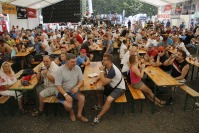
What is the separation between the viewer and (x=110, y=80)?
339cm

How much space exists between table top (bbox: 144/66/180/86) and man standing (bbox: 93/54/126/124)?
2.50 ft

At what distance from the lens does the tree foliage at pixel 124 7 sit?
3975cm

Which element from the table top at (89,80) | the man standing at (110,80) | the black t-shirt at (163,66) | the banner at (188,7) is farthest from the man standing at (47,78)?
the banner at (188,7)

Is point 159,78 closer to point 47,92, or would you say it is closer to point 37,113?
point 47,92

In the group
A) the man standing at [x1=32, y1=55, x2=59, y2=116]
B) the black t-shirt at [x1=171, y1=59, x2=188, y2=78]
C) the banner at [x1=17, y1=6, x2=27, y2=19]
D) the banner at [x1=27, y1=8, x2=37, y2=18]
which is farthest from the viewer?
the banner at [x1=27, y1=8, x2=37, y2=18]

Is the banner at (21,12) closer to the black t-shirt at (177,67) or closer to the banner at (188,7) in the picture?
the banner at (188,7)

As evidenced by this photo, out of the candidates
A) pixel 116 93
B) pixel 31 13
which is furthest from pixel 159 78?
pixel 31 13

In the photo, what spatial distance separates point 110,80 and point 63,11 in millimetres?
19736

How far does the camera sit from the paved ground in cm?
335

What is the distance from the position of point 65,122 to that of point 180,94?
3062mm

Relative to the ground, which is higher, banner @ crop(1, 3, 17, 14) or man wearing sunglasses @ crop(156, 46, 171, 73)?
banner @ crop(1, 3, 17, 14)

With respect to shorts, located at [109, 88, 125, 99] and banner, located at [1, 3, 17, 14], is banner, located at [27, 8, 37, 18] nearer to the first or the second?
banner, located at [1, 3, 17, 14]

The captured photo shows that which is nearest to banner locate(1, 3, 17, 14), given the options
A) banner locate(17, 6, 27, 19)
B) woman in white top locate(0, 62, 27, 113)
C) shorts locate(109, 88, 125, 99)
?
banner locate(17, 6, 27, 19)

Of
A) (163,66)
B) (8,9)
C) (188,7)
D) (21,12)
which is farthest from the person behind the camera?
(21,12)
